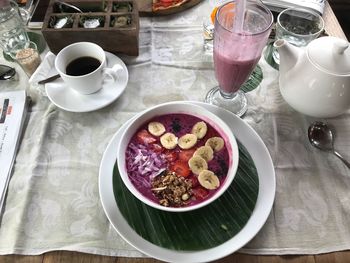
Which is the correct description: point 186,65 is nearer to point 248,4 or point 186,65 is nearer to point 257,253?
point 248,4

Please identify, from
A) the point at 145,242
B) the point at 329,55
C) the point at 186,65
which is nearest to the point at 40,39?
the point at 186,65

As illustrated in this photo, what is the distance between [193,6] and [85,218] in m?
0.81

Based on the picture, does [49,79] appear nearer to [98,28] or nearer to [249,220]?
[98,28]

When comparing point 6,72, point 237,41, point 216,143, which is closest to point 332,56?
point 237,41

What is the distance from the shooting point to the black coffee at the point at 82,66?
2.87 feet

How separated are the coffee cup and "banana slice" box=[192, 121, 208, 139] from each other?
0.30 metres

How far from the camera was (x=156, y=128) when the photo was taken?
30.0 inches

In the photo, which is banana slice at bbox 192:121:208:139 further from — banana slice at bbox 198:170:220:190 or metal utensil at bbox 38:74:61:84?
metal utensil at bbox 38:74:61:84

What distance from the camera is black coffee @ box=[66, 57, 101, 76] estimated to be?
876mm

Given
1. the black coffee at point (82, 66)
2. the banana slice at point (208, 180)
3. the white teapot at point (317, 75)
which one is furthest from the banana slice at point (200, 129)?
the black coffee at point (82, 66)

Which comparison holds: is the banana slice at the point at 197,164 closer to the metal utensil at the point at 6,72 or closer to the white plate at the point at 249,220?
the white plate at the point at 249,220

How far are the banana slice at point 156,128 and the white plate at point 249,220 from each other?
3.4 inches

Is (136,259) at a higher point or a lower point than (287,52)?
lower

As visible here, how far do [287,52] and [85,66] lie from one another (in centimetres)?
54
